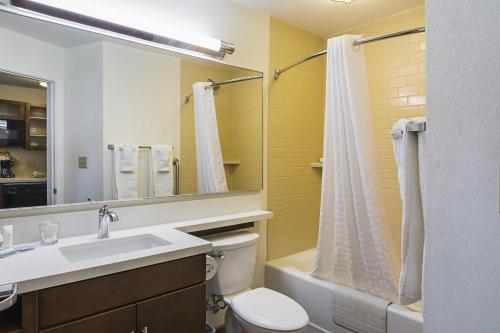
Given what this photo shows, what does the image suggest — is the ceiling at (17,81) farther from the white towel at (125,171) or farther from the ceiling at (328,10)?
A: the ceiling at (328,10)

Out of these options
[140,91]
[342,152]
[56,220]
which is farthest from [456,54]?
[56,220]

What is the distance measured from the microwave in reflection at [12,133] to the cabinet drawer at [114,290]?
77cm

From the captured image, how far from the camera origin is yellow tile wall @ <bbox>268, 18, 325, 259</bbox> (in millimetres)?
2605

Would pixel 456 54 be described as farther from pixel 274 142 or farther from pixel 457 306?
pixel 274 142

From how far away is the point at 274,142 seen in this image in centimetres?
260

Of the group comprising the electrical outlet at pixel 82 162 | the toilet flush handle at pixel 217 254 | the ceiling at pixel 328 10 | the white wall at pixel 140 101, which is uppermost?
the ceiling at pixel 328 10

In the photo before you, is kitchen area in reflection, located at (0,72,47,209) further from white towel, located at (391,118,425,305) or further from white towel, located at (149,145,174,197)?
white towel, located at (391,118,425,305)

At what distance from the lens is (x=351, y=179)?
2.04 m

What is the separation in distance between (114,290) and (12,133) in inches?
34.6

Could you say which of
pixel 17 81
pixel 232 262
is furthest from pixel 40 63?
pixel 232 262

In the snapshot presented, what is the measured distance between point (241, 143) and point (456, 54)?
5.45ft

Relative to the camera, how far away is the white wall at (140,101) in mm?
1777

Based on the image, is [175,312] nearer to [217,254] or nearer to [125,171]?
[217,254]

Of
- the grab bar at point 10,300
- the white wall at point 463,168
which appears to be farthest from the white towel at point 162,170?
the white wall at point 463,168
